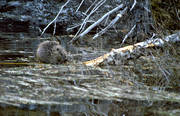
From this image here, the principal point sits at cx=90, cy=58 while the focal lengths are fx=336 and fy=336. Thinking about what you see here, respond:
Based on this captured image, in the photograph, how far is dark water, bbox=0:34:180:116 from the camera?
12.8ft

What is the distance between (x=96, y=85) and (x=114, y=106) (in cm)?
96

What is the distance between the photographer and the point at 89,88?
189 inches

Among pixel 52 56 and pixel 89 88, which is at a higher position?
pixel 52 56

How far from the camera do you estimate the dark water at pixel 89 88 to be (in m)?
3.90

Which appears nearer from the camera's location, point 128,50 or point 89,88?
point 89,88

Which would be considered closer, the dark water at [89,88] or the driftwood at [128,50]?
the dark water at [89,88]

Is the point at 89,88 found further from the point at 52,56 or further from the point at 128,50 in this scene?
the point at 52,56

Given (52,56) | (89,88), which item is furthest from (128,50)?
(89,88)

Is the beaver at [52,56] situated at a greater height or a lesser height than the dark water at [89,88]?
greater

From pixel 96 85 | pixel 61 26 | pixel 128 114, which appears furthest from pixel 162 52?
pixel 61 26

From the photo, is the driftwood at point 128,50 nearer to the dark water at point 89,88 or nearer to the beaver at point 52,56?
the dark water at point 89,88

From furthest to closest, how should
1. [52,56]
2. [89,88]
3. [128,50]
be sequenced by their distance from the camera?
[52,56], [128,50], [89,88]

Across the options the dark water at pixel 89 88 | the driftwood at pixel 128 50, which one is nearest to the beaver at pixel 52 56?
the dark water at pixel 89 88

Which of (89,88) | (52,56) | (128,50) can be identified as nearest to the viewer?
(89,88)
